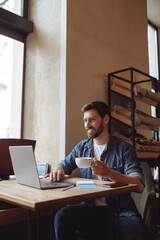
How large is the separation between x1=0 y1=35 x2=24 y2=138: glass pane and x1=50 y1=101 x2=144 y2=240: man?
98 centimetres

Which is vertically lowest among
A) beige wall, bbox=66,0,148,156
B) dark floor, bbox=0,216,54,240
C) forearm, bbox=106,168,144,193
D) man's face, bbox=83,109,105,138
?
dark floor, bbox=0,216,54,240

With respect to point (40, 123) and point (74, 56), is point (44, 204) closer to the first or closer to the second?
point (40, 123)

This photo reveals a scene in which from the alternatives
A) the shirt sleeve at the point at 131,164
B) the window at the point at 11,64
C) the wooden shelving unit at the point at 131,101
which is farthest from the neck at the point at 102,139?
the window at the point at 11,64

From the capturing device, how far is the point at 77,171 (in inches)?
91.9

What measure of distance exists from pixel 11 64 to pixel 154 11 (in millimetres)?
3094

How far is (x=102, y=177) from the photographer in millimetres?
1475

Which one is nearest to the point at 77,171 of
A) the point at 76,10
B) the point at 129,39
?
the point at 76,10

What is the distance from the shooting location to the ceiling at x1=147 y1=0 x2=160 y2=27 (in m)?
4.27

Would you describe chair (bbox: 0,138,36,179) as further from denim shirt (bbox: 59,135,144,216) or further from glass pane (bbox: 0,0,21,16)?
glass pane (bbox: 0,0,21,16)

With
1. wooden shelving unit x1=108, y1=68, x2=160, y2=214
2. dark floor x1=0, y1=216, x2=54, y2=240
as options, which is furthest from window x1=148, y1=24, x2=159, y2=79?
dark floor x1=0, y1=216, x2=54, y2=240

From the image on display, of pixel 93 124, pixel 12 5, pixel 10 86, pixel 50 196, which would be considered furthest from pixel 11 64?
pixel 50 196

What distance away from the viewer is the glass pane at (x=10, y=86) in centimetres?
261

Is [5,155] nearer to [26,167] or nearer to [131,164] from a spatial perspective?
[26,167]

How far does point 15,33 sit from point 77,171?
1.68 meters
